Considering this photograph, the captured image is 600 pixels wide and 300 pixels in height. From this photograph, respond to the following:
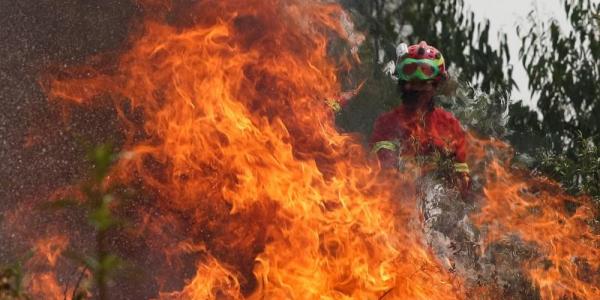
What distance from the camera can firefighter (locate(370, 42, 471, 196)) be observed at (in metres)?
7.27

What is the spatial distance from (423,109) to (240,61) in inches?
63.2

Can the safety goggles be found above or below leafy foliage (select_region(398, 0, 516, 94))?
above

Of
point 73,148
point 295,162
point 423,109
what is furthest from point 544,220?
point 73,148

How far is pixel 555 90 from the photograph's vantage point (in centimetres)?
1430

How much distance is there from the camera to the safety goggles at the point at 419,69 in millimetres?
7449

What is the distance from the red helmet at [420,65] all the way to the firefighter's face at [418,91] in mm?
48

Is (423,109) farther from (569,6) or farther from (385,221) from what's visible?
(569,6)

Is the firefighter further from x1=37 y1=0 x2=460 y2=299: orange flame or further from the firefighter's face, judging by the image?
x1=37 y1=0 x2=460 y2=299: orange flame

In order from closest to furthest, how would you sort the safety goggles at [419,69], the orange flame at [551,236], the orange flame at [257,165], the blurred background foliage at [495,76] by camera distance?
1. the orange flame at [257,165]
2. the orange flame at [551,236]
3. the safety goggles at [419,69]
4. the blurred background foliage at [495,76]

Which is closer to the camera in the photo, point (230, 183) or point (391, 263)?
point (391, 263)

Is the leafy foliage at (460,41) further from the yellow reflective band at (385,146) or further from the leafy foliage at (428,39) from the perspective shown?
the yellow reflective band at (385,146)

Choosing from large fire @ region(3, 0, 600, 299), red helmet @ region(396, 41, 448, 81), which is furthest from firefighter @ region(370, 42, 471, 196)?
large fire @ region(3, 0, 600, 299)

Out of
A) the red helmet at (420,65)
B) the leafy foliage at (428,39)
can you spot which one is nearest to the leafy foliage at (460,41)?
the leafy foliage at (428,39)

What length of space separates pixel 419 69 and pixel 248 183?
1946 mm
